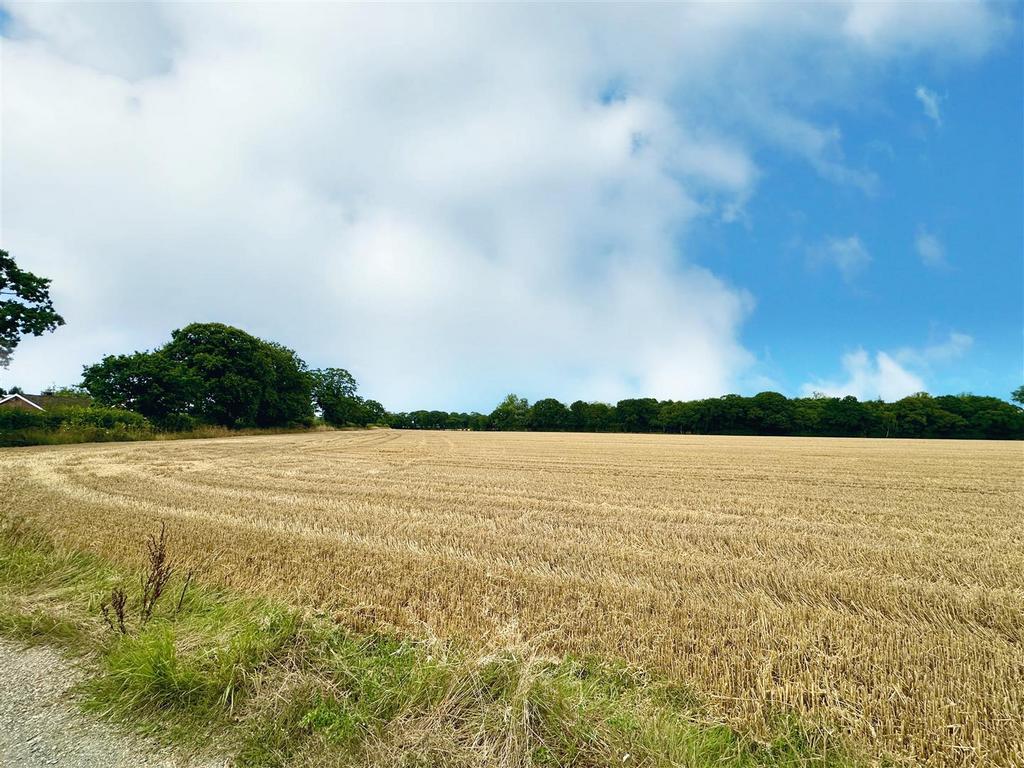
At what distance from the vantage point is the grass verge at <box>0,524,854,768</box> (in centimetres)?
227

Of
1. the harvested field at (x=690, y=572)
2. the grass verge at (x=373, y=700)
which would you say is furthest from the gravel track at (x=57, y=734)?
the harvested field at (x=690, y=572)

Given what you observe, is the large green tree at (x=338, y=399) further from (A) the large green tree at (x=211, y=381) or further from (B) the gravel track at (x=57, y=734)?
(B) the gravel track at (x=57, y=734)

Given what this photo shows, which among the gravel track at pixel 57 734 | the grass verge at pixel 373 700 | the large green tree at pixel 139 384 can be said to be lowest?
the gravel track at pixel 57 734

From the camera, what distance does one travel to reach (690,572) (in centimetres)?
491

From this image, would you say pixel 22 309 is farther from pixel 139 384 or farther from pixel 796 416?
pixel 796 416

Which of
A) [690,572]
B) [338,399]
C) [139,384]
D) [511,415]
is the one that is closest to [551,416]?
[511,415]

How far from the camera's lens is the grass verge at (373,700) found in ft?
7.44

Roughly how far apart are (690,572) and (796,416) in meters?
97.9

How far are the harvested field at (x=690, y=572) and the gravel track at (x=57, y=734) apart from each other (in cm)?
150

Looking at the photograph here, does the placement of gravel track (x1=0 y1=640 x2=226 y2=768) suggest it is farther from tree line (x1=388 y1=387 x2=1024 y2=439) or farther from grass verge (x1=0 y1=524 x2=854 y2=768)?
tree line (x1=388 y1=387 x2=1024 y2=439)

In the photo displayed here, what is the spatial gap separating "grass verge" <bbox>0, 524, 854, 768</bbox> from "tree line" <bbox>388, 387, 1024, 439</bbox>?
9627 cm

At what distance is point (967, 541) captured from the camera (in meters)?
6.43

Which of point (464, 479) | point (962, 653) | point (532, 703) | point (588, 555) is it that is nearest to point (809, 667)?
point (962, 653)

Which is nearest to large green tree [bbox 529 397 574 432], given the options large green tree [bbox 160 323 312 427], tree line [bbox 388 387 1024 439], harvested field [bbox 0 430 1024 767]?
tree line [bbox 388 387 1024 439]
